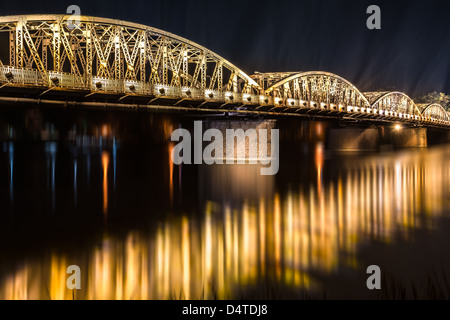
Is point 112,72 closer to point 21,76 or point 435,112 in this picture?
point 21,76

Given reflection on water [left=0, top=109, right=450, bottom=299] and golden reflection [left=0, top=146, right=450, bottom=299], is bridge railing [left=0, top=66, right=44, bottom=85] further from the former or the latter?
golden reflection [left=0, top=146, right=450, bottom=299]

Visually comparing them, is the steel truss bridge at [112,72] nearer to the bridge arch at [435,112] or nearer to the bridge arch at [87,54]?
the bridge arch at [87,54]

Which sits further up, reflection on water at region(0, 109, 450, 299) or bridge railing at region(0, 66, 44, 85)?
bridge railing at region(0, 66, 44, 85)

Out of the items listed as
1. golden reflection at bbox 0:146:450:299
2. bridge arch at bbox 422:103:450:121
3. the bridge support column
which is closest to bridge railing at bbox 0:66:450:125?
golden reflection at bbox 0:146:450:299

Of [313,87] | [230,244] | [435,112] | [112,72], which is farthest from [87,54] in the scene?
[435,112]
